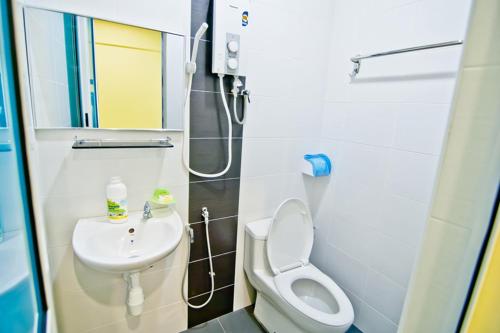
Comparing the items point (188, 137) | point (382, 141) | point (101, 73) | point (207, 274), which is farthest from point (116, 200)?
point (382, 141)

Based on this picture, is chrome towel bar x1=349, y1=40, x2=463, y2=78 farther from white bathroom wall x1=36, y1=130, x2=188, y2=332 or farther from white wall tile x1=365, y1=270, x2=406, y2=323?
white wall tile x1=365, y1=270, x2=406, y2=323

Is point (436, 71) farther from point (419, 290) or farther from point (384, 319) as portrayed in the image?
point (384, 319)

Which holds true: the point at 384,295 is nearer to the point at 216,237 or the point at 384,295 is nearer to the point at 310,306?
the point at 310,306

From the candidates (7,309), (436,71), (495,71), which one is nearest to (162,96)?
(7,309)

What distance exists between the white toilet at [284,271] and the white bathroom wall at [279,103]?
134 millimetres

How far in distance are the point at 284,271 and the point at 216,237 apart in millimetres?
486

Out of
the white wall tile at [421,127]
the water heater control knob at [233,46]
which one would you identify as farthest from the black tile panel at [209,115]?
the white wall tile at [421,127]

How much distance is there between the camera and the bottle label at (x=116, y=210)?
1160mm

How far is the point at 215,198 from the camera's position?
1.51 m

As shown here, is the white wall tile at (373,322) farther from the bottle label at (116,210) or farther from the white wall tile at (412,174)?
the bottle label at (116,210)

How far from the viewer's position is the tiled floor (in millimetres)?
1628

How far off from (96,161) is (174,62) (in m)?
0.60

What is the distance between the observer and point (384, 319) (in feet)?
4.88

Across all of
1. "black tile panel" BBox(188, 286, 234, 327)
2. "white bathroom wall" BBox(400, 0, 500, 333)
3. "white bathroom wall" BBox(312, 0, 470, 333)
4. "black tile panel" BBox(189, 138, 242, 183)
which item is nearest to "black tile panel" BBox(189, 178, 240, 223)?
"black tile panel" BBox(189, 138, 242, 183)
